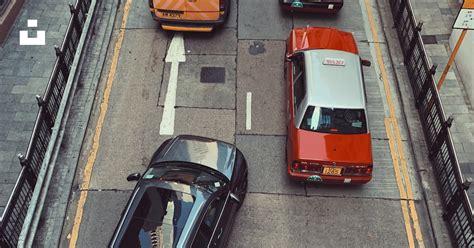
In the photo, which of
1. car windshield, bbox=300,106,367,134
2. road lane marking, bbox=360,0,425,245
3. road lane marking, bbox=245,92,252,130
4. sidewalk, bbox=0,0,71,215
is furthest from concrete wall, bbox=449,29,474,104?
sidewalk, bbox=0,0,71,215

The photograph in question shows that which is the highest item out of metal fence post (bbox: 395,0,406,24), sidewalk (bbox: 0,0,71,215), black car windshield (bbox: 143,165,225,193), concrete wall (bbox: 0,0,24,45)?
metal fence post (bbox: 395,0,406,24)

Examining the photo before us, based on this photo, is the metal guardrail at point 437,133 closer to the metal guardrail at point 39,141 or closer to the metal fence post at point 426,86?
the metal fence post at point 426,86

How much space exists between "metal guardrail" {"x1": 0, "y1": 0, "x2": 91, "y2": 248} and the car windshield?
A: 17.2ft

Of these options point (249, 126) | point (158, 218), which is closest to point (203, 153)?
point (158, 218)

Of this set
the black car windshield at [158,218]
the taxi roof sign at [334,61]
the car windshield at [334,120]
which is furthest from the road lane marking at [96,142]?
the taxi roof sign at [334,61]

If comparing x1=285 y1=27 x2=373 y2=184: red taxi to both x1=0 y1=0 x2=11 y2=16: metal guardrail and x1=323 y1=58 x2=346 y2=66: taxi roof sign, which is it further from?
x1=0 y1=0 x2=11 y2=16: metal guardrail

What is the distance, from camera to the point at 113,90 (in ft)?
36.9

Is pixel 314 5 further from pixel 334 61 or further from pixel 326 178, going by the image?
pixel 326 178

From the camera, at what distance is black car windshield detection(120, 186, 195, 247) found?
23.2 ft

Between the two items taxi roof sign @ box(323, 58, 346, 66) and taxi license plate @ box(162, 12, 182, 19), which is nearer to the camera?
taxi roof sign @ box(323, 58, 346, 66)

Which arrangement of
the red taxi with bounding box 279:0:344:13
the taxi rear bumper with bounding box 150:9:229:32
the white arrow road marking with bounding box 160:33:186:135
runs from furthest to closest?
the red taxi with bounding box 279:0:344:13
the taxi rear bumper with bounding box 150:9:229:32
the white arrow road marking with bounding box 160:33:186:135

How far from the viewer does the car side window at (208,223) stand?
7.27 metres

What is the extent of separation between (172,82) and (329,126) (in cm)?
434

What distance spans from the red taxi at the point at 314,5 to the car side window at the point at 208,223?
6879 millimetres
